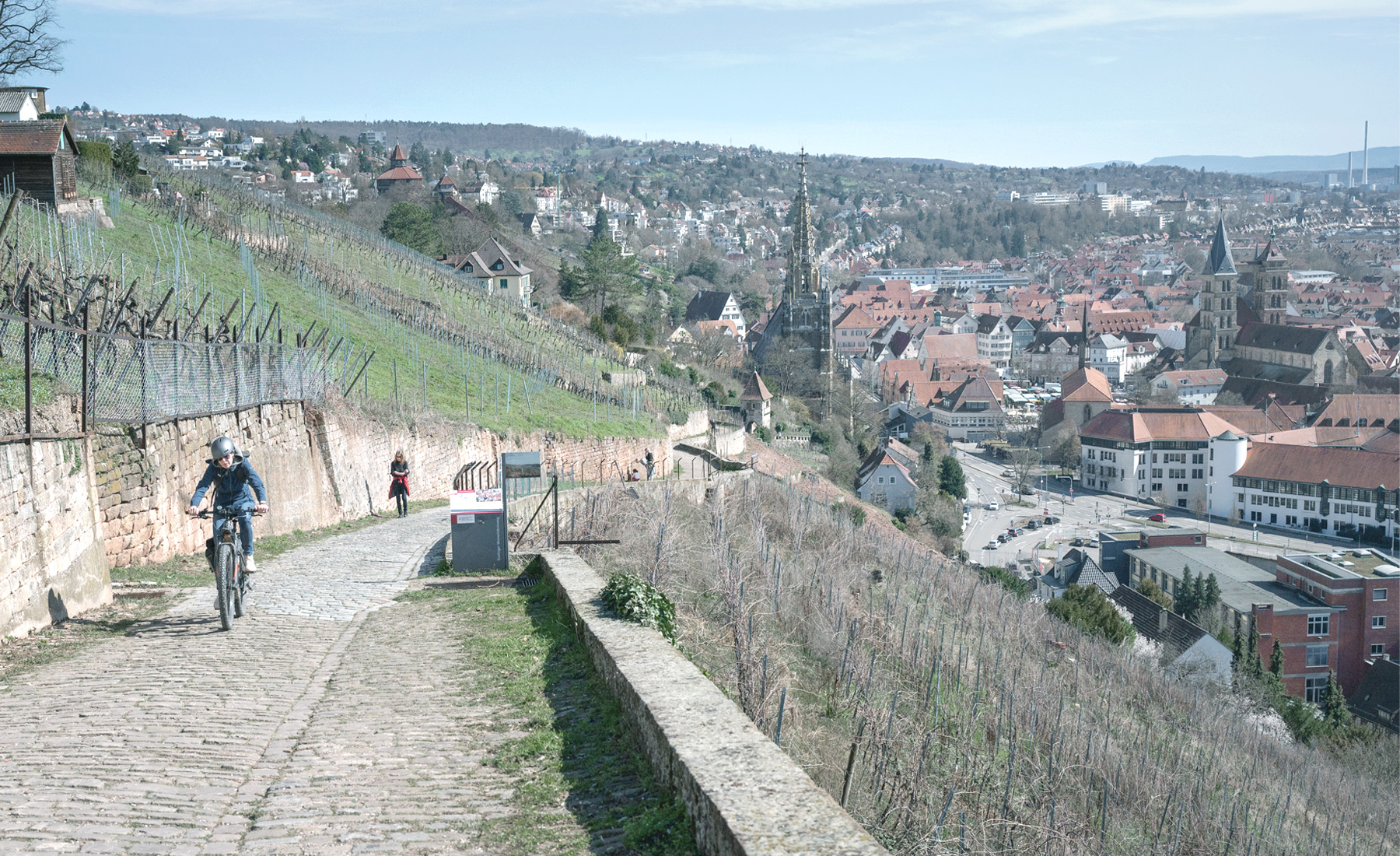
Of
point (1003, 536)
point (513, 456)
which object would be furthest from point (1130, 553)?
point (513, 456)

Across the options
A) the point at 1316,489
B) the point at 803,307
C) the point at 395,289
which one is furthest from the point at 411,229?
the point at 1316,489

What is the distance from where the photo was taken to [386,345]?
28.6m

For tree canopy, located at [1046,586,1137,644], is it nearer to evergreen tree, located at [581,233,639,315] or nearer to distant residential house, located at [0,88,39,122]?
distant residential house, located at [0,88,39,122]

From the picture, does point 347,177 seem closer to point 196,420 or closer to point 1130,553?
point 1130,553

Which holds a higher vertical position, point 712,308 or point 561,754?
point 561,754

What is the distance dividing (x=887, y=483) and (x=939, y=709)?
53584 millimetres

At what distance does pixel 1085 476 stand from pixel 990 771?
8239 cm

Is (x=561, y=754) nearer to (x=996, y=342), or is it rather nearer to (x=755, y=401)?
(x=755, y=401)

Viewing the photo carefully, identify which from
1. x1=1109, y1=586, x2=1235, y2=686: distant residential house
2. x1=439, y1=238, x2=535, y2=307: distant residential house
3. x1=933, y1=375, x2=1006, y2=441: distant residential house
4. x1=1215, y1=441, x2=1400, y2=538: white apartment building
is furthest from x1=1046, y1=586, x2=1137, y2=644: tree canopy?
x1=933, y1=375, x2=1006, y2=441: distant residential house

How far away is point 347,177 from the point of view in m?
124

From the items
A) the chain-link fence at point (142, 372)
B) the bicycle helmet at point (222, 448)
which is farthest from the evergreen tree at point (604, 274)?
the bicycle helmet at point (222, 448)

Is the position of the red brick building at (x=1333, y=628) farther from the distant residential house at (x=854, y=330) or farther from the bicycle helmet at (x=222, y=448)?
the distant residential house at (x=854, y=330)

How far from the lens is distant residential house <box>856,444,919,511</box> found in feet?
204

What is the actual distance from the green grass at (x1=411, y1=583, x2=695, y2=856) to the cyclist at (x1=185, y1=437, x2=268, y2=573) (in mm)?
1584
